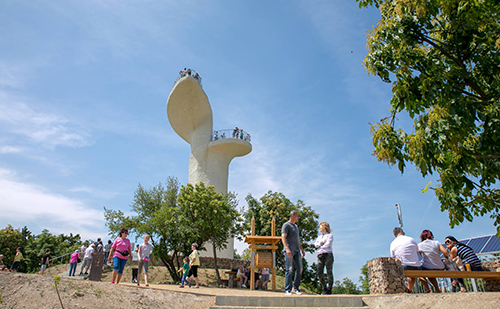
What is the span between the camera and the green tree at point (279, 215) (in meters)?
27.6

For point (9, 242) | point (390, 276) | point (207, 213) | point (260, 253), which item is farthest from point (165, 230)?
point (9, 242)

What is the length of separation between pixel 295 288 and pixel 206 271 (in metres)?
17.2

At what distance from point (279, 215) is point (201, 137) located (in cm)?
928

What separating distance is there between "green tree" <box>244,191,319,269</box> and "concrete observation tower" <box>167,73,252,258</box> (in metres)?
2.87

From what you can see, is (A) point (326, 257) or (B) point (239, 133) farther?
(B) point (239, 133)

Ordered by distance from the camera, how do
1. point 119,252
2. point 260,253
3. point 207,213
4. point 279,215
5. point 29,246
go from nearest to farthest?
point 119,252 < point 260,253 < point 207,213 < point 279,215 < point 29,246

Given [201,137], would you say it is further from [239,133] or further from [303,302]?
[303,302]

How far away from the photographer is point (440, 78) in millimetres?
5789

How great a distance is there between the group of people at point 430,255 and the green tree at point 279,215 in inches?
787

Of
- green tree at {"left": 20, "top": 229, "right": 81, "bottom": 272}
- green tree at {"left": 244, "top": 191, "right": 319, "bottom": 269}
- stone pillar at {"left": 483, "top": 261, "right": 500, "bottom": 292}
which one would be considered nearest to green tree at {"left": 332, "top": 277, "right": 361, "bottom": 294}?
green tree at {"left": 244, "top": 191, "right": 319, "bottom": 269}

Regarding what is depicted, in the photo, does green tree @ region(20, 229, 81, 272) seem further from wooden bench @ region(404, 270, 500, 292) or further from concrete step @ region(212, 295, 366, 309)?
wooden bench @ region(404, 270, 500, 292)

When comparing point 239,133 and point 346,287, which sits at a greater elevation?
point 239,133

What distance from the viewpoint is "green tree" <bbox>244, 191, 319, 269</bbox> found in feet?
90.6

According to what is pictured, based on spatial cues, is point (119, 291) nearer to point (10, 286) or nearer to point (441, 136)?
point (10, 286)
